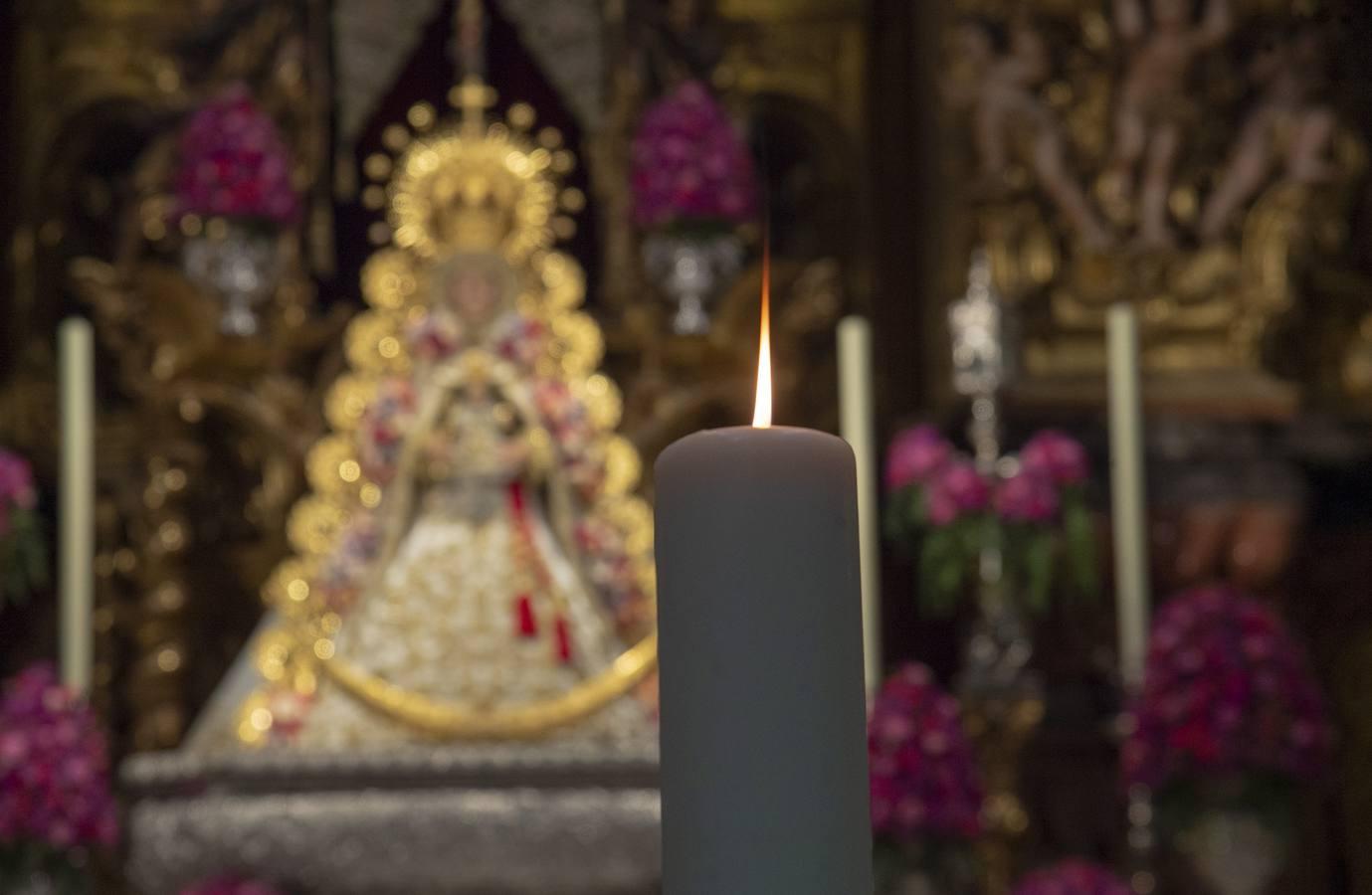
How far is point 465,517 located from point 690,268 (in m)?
0.81

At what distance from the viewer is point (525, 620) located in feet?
10.3

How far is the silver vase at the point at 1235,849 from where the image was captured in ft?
9.64

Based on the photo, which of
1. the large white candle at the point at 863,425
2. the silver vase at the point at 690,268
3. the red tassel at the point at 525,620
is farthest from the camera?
the silver vase at the point at 690,268

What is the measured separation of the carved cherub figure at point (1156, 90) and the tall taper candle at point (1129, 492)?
72 centimetres

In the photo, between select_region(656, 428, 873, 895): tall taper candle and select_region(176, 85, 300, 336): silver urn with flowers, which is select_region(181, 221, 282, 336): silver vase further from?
select_region(656, 428, 873, 895): tall taper candle

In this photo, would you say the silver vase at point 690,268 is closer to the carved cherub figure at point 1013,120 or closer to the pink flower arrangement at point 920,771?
the carved cherub figure at point 1013,120

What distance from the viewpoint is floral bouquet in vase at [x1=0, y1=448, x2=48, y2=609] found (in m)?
3.21

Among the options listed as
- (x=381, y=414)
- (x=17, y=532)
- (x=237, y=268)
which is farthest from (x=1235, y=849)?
(x=237, y=268)

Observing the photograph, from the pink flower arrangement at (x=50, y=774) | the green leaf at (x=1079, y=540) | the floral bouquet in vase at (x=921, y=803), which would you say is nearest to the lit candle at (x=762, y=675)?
the floral bouquet in vase at (x=921, y=803)

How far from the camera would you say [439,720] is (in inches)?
119

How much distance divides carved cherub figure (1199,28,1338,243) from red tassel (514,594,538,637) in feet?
4.76

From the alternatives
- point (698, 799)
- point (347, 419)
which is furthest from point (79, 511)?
point (698, 799)

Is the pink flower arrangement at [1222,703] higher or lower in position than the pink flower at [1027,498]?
lower

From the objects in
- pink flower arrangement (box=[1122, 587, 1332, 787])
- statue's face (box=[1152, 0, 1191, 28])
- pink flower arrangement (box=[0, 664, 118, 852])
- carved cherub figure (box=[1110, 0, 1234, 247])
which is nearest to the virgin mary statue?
pink flower arrangement (box=[0, 664, 118, 852])
